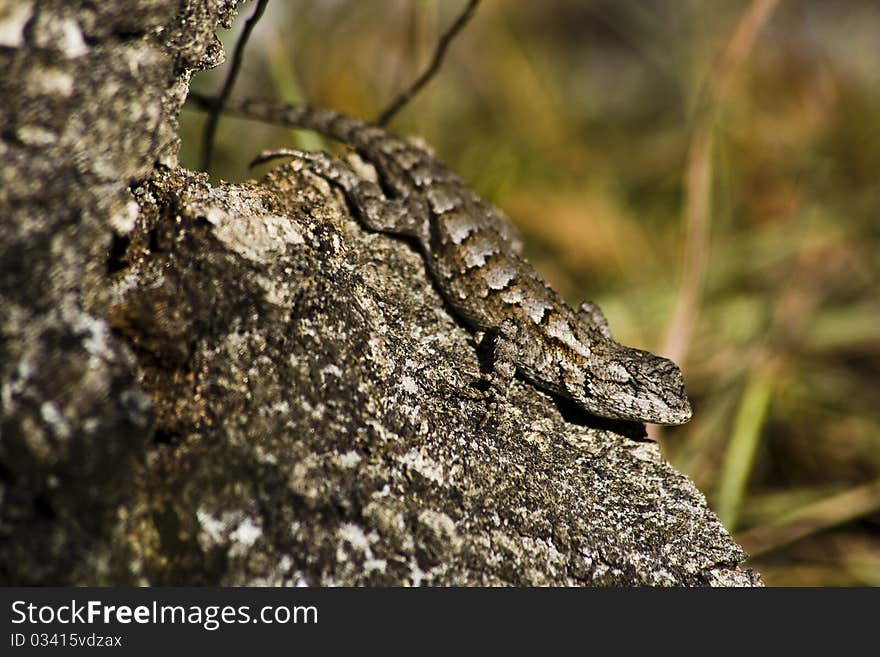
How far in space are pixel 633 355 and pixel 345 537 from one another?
2.32 metres

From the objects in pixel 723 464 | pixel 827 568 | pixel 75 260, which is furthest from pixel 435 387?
pixel 827 568

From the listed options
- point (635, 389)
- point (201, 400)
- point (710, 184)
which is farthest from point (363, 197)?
point (710, 184)

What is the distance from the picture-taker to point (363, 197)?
4.39 m

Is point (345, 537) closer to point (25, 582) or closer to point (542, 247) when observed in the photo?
point (25, 582)

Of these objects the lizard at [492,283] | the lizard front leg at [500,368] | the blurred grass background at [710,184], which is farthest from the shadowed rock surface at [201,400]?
the blurred grass background at [710,184]

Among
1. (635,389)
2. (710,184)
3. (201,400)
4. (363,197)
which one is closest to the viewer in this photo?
(201,400)

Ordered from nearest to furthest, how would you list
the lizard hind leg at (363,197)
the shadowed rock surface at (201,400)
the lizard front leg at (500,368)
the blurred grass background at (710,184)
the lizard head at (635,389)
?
the shadowed rock surface at (201,400) → the lizard front leg at (500,368) → the lizard head at (635,389) → the lizard hind leg at (363,197) → the blurred grass background at (710,184)

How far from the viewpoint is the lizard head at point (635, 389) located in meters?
3.95

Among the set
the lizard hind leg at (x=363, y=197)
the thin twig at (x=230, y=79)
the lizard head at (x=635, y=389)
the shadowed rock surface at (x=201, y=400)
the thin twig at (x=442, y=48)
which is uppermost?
the thin twig at (x=442, y=48)

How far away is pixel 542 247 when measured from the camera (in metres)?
7.24

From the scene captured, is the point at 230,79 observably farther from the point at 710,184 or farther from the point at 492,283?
the point at 710,184

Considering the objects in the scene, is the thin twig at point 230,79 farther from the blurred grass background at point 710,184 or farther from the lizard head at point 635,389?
the lizard head at point 635,389

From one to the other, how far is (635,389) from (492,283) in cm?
97

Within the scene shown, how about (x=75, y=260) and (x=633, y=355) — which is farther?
(x=633, y=355)
